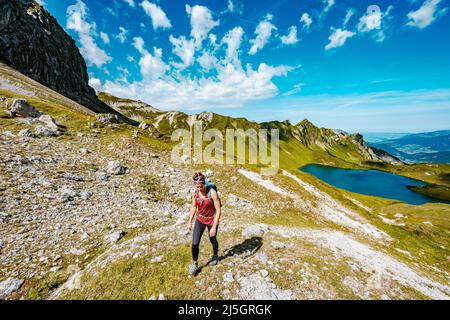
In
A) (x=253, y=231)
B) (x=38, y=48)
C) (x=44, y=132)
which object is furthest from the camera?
(x=38, y=48)

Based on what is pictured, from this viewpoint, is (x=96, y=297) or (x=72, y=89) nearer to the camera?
(x=96, y=297)

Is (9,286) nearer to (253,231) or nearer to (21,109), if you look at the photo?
(253,231)

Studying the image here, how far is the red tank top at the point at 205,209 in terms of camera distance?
8.88m

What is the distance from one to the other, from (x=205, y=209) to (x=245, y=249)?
4.48m

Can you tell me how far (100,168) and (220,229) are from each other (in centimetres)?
1370

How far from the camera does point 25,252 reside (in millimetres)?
9492

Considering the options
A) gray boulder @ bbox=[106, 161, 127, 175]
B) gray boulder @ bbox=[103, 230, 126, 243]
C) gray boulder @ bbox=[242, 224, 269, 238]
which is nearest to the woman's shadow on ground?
gray boulder @ bbox=[242, 224, 269, 238]

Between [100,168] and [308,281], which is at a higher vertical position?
[100,168]

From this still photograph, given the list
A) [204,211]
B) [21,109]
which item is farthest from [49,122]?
[204,211]

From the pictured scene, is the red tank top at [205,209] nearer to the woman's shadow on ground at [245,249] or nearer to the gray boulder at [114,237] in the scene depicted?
the woman's shadow on ground at [245,249]

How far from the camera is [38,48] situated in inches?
3681

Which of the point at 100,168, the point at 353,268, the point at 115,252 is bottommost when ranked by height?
the point at 353,268
